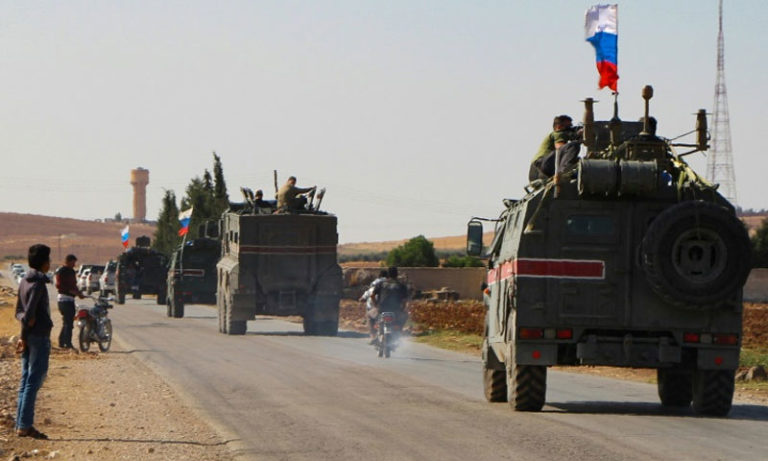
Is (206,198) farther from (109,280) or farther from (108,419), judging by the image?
(108,419)

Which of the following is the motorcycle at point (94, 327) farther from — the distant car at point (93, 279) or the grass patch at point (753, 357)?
the distant car at point (93, 279)

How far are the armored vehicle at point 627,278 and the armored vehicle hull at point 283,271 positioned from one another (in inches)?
735

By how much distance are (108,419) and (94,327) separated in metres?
12.0

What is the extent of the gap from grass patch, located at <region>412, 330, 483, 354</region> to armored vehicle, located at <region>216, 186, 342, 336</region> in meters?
2.44

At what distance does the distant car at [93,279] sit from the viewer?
75.5m

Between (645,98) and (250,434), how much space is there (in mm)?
6084

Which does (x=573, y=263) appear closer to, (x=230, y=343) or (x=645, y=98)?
(x=645, y=98)

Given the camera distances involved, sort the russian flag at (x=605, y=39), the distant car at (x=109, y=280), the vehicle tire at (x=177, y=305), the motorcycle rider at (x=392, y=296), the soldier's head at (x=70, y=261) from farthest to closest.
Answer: the distant car at (x=109, y=280), the vehicle tire at (x=177, y=305), the motorcycle rider at (x=392, y=296), the soldier's head at (x=70, y=261), the russian flag at (x=605, y=39)

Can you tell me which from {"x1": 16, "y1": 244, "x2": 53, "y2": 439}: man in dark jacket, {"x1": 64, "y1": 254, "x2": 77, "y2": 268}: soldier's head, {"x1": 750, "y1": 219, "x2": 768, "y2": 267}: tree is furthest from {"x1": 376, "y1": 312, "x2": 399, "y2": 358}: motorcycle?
{"x1": 750, "y1": 219, "x2": 768, "y2": 267}: tree

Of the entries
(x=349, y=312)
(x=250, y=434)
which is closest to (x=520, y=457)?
(x=250, y=434)

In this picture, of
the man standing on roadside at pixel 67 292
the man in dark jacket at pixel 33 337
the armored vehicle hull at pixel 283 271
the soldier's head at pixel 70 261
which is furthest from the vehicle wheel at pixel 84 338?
the man in dark jacket at pixel 33 337

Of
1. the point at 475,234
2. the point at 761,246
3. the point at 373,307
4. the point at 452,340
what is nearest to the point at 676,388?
the point at 475,234

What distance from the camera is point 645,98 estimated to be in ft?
52.4

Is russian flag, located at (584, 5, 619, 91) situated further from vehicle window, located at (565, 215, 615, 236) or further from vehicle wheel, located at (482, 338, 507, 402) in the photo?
vehicle wheel, located at (482, 338, 507, 402)
